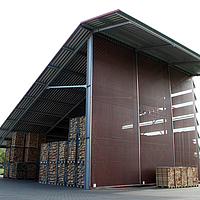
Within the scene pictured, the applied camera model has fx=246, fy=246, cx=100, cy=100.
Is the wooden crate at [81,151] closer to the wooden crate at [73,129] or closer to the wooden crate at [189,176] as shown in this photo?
the wooden crate at [73,129]

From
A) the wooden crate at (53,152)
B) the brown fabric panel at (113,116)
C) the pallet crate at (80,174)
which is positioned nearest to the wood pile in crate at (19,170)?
the wooden crate at (53,152)

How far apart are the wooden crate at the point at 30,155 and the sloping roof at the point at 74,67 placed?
2.05 metres

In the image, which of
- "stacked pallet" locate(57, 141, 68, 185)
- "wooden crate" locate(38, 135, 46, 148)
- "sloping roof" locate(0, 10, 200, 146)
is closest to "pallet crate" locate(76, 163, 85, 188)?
"stacked pallet" locate(57, 141, 68, 185)

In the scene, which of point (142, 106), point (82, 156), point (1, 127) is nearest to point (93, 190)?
point (82, 156)

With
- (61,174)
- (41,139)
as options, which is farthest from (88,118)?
(41,139)

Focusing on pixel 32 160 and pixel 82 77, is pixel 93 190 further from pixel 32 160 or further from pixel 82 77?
pixel 32 160

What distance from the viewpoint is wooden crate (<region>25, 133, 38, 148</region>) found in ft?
78.9

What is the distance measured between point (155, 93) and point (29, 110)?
37.1ft

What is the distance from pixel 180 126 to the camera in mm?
20047

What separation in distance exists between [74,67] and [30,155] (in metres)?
10.3

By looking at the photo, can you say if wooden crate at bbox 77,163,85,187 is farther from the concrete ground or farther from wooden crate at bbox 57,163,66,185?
wooden crate at bbox 57,163,66,185

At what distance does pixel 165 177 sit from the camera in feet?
51.4

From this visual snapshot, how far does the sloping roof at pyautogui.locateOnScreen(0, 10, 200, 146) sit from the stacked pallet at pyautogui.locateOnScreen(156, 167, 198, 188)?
27.3ft

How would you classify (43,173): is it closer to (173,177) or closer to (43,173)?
(43,173)
